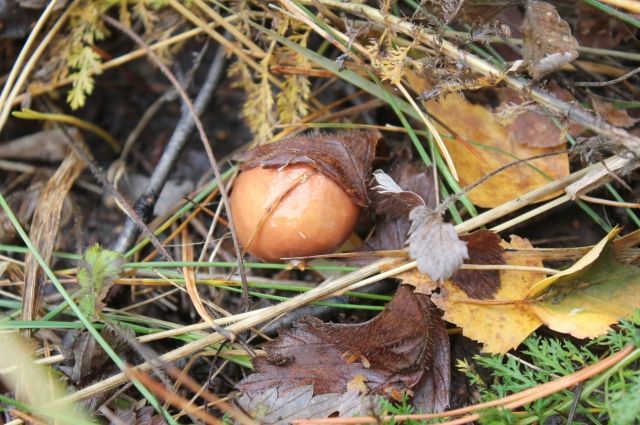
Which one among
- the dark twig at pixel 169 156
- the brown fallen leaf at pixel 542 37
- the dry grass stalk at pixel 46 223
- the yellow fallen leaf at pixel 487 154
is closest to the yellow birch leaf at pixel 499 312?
the yellow fallen leaf at pixel 487 154

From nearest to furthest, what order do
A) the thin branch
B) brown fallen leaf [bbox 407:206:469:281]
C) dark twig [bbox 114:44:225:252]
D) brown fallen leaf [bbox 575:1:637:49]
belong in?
brown fallen leaf [bbox 407:206:469:281], the thin branch, brown fallen leaf [bbox 575:1:637:49], dark twig [bbox 114:44:225:252]

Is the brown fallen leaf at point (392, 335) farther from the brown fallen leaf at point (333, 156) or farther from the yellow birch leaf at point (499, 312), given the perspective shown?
the brown fallen leaf at point (333, 156)

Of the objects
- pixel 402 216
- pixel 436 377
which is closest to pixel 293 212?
pixel 402 216

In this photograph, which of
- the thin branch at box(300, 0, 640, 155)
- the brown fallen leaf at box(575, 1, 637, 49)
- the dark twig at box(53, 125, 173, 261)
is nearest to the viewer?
the thin branch at box(300, 0, 640, 155)

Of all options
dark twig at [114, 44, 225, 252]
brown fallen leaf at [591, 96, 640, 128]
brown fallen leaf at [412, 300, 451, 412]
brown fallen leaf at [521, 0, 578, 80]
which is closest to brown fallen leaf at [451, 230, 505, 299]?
brown fallen leaf at [412, 300, 451, 412]

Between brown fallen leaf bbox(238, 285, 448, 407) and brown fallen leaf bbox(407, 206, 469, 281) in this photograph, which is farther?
brown fallen leaf bbox(238, 285, 448, 407)

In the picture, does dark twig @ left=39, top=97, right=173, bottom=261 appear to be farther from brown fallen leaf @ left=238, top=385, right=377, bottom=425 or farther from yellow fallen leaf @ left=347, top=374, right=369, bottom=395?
yellow fallen leaf @ left=347, top=374, right=369, bottom=395
